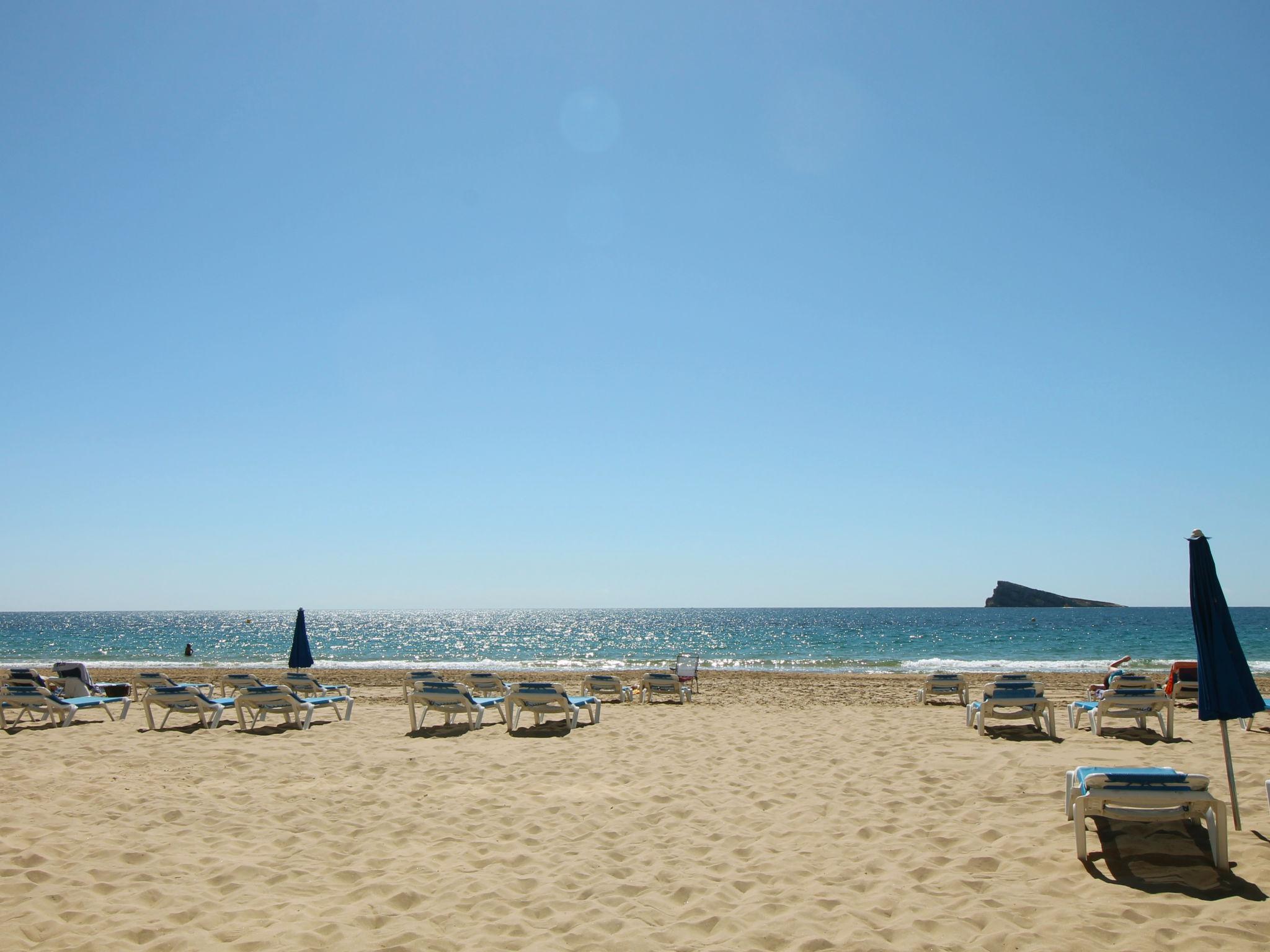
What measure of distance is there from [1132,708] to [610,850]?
8091 millimetres

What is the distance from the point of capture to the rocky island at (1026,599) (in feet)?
509

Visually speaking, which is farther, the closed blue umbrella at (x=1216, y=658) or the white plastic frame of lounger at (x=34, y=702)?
the white plastic frame of lounger at (x=34, y=702)

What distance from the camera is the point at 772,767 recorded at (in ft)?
25.4

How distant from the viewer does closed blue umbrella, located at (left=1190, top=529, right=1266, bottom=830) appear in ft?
17.2

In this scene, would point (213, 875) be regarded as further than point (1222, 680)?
No

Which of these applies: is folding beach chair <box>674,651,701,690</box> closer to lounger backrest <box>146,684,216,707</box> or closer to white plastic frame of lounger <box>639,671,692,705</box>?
white plastic frame of lounger <box>639,671,692,705</box>

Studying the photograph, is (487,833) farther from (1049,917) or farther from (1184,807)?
(1184,807)

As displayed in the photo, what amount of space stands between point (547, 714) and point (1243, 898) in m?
9.52

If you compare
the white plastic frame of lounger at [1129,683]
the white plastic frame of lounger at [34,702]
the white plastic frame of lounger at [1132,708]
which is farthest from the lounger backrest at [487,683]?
the white plastic frame of lounger at [1129,683]

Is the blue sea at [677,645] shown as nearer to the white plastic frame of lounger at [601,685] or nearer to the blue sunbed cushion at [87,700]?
the white plastic frame of lounger at [601,685]

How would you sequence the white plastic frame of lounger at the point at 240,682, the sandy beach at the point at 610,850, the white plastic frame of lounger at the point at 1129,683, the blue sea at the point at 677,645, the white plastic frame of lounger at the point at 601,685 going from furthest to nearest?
the blue sea at the point at 677,645 → the white plastic frame of lounger at the point at 601,685 → the white plastic frame of lounger at the point at 240,682 → the white plastic frame of lounger at the point at 1129,683 → the sandy beach at the point at 610,850

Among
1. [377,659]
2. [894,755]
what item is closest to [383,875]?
[894,755]

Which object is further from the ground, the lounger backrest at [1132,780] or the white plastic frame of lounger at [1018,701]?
the lounger backrest at [1132,780]

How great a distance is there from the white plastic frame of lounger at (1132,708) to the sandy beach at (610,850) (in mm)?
721
